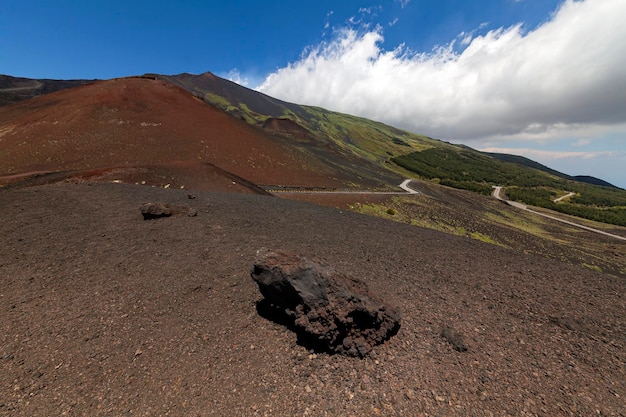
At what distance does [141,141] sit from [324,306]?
38.7m

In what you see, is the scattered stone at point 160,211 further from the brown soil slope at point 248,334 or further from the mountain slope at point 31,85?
the mountain slope at point 31,85

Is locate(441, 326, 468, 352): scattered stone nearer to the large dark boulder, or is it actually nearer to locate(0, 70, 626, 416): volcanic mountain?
locate(0, 70, 626, 416): volcanic mountain

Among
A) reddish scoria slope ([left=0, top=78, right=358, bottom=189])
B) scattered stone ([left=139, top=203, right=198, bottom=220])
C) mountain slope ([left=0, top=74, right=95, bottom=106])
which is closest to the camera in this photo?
scattered stone ([left=139, top=203, right=198, bottom=220])

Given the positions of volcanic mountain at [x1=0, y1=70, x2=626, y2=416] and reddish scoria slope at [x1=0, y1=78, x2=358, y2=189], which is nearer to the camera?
volcanic mountain at [x1=0, y1=70, x2=626, y2=416]

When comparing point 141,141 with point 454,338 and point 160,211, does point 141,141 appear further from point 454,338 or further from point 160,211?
point 454,338

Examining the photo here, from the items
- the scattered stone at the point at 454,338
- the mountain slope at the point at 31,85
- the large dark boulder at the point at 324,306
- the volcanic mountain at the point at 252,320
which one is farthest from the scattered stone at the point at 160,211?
the mountain slope at the point at 31,85

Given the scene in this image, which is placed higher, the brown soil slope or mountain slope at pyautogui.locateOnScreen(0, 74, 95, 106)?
mountain slope at pyautogui.locateOnScreen(0, 74, 95, 106)

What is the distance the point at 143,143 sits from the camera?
35031 millimetres

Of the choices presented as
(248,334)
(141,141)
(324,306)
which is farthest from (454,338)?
(141,141)

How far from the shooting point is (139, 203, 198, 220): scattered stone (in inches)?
489

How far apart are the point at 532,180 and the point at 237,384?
563 feet

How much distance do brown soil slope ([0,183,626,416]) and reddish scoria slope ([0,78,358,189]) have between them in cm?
1470

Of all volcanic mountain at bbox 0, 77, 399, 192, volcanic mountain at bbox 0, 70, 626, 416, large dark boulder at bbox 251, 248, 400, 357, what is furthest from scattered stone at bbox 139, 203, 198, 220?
volcanic mountain at bbox 0, 77, 399, 192

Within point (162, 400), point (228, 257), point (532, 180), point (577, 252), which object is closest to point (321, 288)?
point (162, 400)
